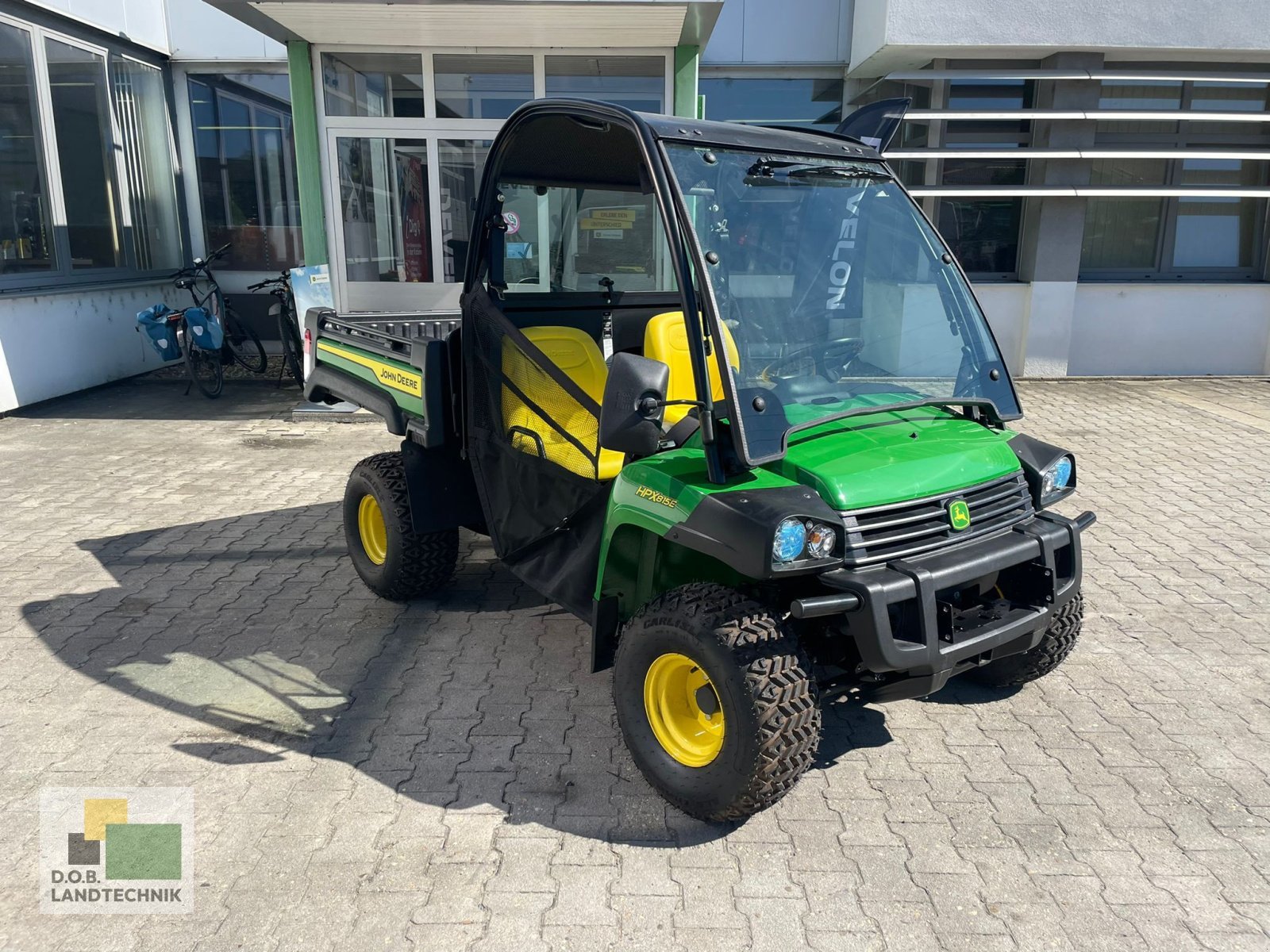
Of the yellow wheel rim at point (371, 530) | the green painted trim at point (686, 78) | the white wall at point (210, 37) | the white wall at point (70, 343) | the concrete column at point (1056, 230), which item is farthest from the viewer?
the white wall at point (210, 37)

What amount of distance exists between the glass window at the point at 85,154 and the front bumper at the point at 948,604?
10.0 m

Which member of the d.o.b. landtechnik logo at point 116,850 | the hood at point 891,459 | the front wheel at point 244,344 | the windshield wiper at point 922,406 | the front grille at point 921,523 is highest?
the windshield wiper at point 922,406

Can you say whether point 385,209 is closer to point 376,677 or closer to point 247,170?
point 247,170

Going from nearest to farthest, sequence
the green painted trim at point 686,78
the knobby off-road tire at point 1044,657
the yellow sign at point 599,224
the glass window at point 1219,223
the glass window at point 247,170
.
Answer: the knobby off-road tire at point 1044,657 < the yellow sign at point 599,224 < the green painted trim at point 686,78 < the glass window at point 1219,223 < the glass window at point 247,170

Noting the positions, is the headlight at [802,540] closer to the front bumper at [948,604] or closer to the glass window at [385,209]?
the front bumper at [948,604]

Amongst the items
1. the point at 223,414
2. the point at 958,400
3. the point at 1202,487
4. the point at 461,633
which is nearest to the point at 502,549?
the point at 461,633

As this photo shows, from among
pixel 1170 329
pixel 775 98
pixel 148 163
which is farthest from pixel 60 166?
pixel 1170 329

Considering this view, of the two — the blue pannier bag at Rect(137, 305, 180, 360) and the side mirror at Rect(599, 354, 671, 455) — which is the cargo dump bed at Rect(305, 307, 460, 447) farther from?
the blue pannier bag at Rect(137, 305, 180, 360)

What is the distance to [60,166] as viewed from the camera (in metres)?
9.63

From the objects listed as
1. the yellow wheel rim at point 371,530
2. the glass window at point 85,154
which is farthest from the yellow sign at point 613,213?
the glass window at point 85,154

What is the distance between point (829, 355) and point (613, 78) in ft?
24.7

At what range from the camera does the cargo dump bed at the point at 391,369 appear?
13.5ft

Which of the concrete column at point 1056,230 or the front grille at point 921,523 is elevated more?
the concrete column at point 1056,230

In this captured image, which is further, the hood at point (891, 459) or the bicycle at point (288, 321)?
the bicycle at point (288, 321)
